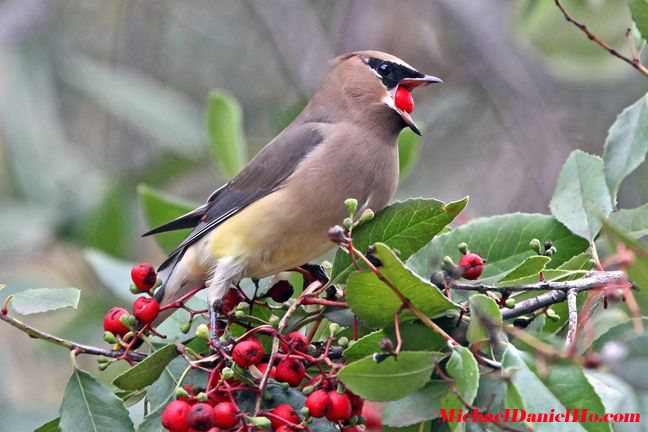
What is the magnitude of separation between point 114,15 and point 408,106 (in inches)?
202

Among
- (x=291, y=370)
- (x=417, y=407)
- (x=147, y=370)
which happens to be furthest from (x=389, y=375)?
(x=147, y=370)

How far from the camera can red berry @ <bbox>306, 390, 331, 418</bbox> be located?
226 cm

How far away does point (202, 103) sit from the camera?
830 centimetres

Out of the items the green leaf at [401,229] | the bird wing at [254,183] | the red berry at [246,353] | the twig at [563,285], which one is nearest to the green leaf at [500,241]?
the green leaf at [401,229]

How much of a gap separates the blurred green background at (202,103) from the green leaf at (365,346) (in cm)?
248

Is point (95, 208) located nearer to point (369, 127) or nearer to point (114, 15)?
point (369, 127)

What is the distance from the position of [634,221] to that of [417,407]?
943 mm

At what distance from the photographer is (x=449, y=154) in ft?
24.1

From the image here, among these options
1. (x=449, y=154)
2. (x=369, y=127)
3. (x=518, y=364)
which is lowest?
(x=518, y=364)

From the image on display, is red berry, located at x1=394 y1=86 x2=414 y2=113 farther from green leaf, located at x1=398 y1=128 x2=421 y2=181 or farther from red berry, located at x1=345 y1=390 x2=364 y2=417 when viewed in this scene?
red berry, located at x1=345 y1=390 x2=364 y2=417

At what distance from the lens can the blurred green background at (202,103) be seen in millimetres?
5211

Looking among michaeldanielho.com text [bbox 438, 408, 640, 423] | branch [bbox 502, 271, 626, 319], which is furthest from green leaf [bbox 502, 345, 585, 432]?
branch [bbox 502, 271, 626, 319]

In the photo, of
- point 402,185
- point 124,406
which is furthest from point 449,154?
point 124,406

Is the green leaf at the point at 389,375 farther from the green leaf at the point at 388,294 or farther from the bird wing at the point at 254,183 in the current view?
the bird wing at the point at 254,183
